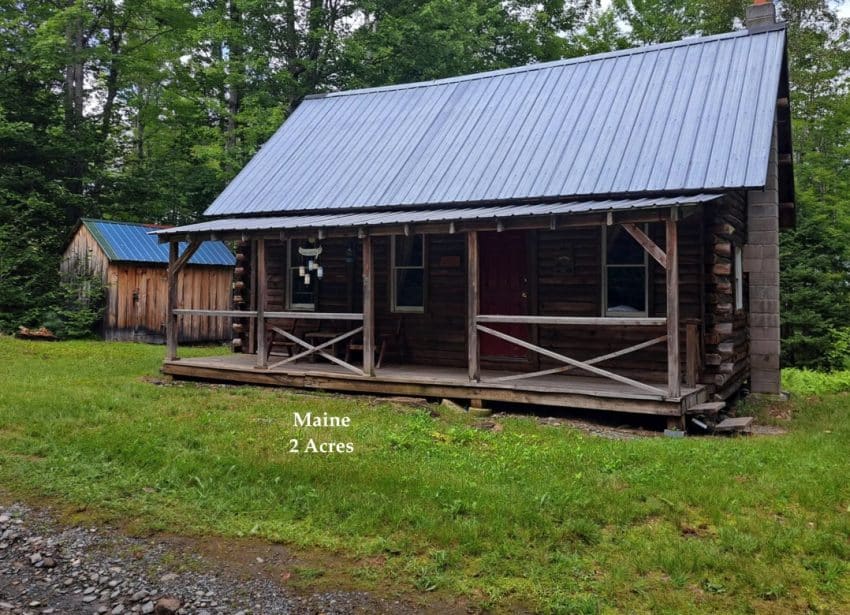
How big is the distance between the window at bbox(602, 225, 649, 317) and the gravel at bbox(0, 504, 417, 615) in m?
7.37

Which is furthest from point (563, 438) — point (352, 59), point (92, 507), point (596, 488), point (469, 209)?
point (352, 59)

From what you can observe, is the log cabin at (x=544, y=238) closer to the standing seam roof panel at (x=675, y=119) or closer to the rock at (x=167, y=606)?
the standing seam roof panel at (x=675, y=119)

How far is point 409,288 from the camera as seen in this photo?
12.3 m

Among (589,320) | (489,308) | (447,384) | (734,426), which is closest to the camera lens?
(734,426)

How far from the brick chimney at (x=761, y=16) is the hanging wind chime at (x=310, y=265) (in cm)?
868

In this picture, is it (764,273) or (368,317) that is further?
(764,273)

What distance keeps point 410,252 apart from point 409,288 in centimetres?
67

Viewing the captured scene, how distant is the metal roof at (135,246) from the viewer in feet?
61.1

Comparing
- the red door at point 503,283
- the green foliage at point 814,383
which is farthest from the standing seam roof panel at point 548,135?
the green foliage at point 814,383

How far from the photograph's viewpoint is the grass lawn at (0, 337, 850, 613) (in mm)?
4195

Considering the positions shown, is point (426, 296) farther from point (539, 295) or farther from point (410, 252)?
point (539, 295)

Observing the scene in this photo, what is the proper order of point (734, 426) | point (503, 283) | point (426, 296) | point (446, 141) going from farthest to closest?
1. point (446, 141)
2. point (426, 296)
3. point (503, 283)
4. point (734, 426)

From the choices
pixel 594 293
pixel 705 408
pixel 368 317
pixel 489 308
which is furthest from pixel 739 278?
pixel 368 317

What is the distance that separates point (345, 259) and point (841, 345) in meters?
13.1
